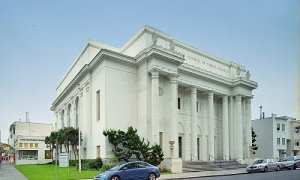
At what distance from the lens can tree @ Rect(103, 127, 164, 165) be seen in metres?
31.9

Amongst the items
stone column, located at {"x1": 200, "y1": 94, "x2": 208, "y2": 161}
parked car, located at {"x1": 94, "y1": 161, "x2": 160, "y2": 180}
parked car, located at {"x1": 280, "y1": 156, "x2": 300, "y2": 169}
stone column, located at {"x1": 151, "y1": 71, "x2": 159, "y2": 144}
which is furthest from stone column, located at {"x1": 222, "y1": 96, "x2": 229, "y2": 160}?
parked car, located at {"x1": 94, "y1": 161, "x2": 160, "y2": 180}

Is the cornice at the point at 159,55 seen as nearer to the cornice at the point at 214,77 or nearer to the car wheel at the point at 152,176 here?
the cornice at the point at 214,77

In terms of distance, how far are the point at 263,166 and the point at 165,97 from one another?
13.1 metres

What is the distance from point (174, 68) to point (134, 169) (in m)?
18.5

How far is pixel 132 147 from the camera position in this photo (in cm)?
3244

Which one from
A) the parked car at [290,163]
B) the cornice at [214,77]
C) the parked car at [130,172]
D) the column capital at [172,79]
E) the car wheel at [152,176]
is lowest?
the parked car at [290,163]

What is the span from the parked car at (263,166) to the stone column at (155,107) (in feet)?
32.1

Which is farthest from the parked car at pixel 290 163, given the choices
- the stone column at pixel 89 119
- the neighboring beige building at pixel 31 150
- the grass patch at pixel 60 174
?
the neighboring beige building at pixel 31 150

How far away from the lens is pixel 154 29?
38.0 meters

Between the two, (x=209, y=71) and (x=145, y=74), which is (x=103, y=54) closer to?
(x=145, y=74)

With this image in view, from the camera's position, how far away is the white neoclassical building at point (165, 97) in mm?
35125

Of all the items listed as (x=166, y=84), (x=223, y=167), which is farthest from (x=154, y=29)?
(x=223, y=167)

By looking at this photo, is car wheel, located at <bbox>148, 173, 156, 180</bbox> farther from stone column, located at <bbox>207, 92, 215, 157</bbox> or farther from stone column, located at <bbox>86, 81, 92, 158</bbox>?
stone column, located at <bbox>207, 92, 215, 157</bbox>

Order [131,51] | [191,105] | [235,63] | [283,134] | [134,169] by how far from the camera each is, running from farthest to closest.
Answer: [283,134], [235,63], [191,105], [131,51], [134,169]
